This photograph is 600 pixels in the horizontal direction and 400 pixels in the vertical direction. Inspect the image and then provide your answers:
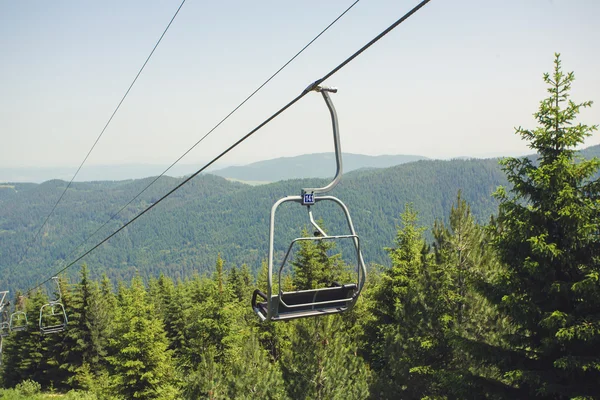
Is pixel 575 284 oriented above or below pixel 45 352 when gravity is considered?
above

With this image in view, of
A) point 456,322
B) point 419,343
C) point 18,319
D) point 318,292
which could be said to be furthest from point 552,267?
point 18,319

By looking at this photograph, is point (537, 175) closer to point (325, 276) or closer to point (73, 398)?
point (325, 276)

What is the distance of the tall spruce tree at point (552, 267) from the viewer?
26.5ft

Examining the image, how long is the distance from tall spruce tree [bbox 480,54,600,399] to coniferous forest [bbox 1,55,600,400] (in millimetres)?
26

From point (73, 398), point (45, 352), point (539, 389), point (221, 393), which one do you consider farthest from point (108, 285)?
point (539, 389)

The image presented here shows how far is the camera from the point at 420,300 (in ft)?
52.7

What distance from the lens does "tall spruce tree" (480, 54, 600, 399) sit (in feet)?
26.5

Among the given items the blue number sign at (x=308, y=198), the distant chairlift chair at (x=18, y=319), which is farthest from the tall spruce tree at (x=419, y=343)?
the distant chairlift chair at (x=18, y=319)

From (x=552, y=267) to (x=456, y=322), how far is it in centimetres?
622

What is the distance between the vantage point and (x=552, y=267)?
28.5 feet

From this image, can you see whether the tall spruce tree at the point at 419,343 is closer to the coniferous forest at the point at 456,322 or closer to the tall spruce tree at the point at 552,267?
the coniferous forest at the point at 456,322

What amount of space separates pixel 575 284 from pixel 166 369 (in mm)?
22019

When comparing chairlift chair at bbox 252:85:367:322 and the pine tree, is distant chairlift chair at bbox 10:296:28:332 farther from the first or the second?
chairlift chair at bbox 252:85:367:322

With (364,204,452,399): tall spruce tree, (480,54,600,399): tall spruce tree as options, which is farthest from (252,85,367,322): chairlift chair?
(364,204,452,399): tall spruce tree
